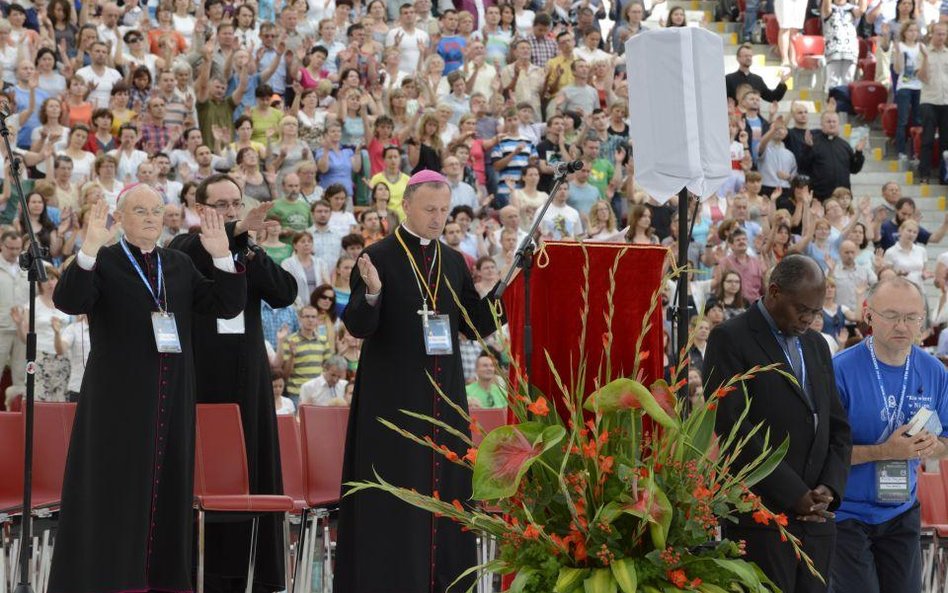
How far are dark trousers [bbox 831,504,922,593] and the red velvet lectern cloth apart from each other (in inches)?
48.1

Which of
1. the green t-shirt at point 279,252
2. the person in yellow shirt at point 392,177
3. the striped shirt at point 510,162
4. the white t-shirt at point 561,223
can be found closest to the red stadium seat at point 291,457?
the green t-shirt at point 279,252

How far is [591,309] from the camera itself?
5.43 meters

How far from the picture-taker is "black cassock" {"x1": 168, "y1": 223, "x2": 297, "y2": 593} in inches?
290

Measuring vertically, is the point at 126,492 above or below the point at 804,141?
→ below

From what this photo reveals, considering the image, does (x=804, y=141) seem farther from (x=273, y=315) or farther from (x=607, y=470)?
(x=607, y=470)

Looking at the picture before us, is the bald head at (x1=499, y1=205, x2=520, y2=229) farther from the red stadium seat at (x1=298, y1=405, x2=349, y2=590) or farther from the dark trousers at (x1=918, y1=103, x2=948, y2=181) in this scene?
the dark trousers at (x1=918, y1=103, x2=948, y2=181)

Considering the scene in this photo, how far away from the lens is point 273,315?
39.9 ft

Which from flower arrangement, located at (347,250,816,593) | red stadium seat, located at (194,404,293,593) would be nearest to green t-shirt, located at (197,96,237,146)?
red stadium seat, located at (194,404,293,593)

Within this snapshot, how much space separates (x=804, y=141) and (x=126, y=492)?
510 inches

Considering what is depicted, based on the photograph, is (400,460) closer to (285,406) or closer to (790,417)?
(790,417)

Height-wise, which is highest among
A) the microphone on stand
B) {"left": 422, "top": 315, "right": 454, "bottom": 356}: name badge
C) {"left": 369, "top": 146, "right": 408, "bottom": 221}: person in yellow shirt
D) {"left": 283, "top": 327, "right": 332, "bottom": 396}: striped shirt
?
{"left": 369, "top": 146, "right": 408, "bottom": 221}: person in yellow shirt

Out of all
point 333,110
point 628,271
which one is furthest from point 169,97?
point 628,271

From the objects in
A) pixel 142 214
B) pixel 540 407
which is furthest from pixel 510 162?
pixel 540 407

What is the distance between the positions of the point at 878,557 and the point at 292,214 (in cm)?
828
